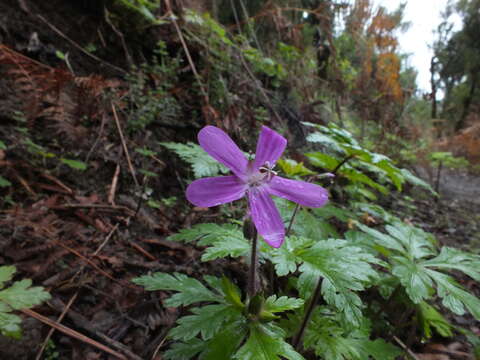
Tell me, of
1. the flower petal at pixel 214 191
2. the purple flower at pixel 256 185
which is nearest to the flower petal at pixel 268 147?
the purple flower at pixel 256 185

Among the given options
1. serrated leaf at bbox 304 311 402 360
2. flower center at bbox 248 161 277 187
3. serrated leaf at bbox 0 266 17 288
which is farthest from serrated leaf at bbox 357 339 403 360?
serrated leaf at bbox 0 266 17 288

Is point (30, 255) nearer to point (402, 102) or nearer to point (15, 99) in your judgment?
point (15, 99)

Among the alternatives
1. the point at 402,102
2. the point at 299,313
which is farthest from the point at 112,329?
the point at 402,102

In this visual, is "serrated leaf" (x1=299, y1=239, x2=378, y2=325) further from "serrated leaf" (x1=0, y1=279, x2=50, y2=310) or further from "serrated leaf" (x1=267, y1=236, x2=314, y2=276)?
"serrated leaf" (x1=0, y1=279, x2=50, y2=310)

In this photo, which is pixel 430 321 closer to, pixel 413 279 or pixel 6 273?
pixel 413 279

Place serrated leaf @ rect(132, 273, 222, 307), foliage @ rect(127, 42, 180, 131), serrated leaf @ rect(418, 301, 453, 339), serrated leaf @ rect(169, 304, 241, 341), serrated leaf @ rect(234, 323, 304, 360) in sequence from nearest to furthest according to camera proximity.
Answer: serrated leaf @ rect(234, 323, 304, 360) → serrated leaf @ rect(169, 304, 241, 341) → serrated leaf @ rect(132, 273, 222, 307) → serrated leaf @ rect(418, 301, 453, 339) → foliage @ rect(127, 42, 180, 131)

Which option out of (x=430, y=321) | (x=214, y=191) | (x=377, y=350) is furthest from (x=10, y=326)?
(x=430, y=321)
